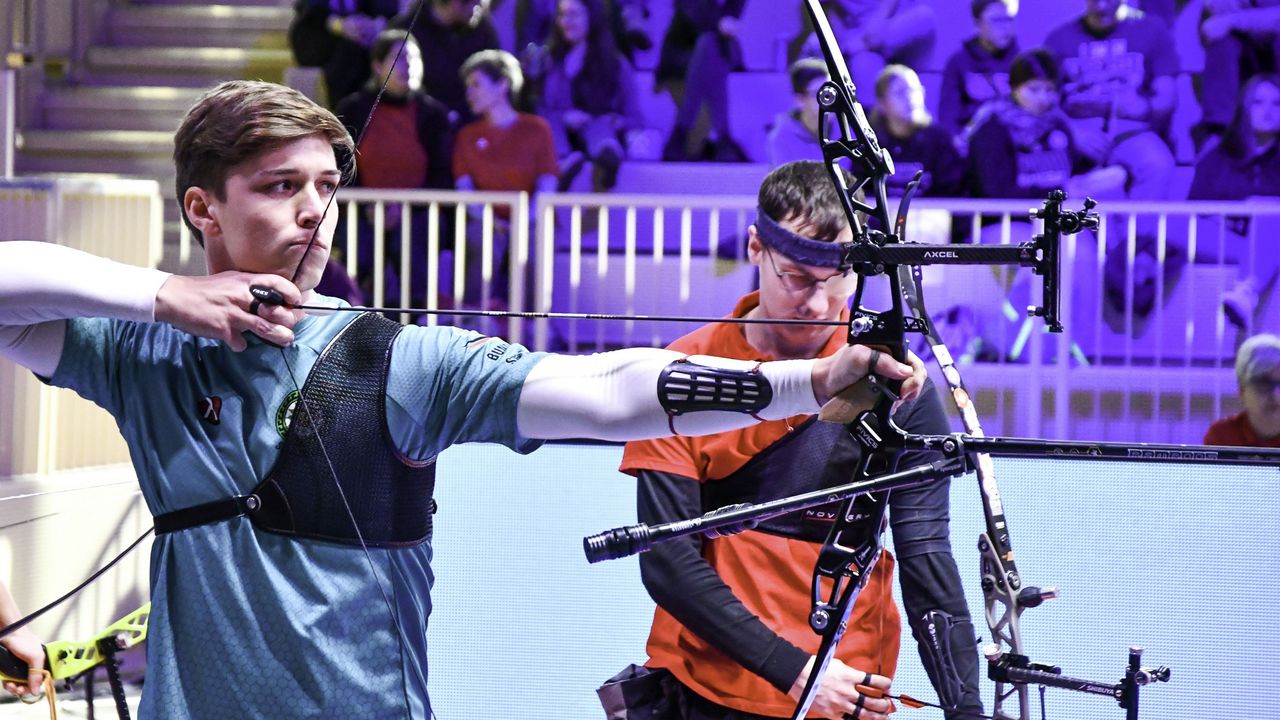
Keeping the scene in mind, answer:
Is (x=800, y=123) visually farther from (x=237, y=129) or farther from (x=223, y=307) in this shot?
(x=223, y=307)

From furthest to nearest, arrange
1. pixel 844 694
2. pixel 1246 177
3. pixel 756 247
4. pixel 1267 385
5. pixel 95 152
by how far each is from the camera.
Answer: pixel 95 152 < pixel 1246 177 < pixel 1267 385 < pixel 756 247 < pixel 844 694

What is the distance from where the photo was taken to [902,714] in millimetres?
2445

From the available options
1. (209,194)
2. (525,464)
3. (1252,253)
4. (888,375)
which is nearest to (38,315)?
(209,194)

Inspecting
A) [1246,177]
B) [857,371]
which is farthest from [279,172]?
[1246,177]

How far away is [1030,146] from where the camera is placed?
5.37 m

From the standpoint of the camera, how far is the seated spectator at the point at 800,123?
5.48 m

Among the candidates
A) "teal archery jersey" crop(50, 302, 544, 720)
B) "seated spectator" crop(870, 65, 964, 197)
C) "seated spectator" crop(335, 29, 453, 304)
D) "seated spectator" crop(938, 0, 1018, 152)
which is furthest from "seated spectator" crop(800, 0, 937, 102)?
"teal archery jersey" crop(50, 302, 544, 720)

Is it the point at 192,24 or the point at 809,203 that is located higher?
the point at 192,24

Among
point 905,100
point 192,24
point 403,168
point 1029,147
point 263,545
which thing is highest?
point 192,24

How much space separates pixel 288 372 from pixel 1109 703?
1402 millimetres

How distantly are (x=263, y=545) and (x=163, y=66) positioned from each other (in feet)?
17.4

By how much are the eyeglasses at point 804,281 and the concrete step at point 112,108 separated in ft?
15.8

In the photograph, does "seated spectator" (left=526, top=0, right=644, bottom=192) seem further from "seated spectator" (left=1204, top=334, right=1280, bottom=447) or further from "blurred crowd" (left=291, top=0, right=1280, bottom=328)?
"seated spectator" (left=1204, top=334, right=1280, bottom=447)

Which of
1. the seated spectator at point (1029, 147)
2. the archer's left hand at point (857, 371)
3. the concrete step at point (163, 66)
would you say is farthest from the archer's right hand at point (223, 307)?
the concrete step at point (163, 66)
